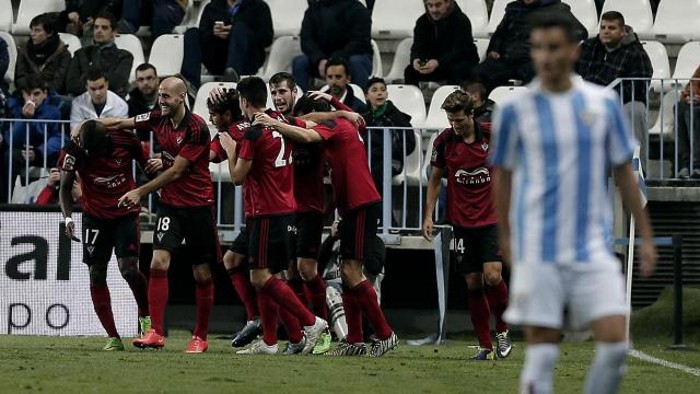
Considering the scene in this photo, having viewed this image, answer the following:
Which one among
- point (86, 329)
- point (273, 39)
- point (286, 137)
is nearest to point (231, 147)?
point (286, 137)

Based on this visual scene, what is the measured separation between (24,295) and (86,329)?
77 centimetres

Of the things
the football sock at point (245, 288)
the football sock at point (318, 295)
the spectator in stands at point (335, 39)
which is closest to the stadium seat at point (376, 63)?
the spectator in stands at point (335, 39)

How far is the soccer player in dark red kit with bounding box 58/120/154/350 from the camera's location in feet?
42.6

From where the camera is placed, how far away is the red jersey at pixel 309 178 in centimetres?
1289

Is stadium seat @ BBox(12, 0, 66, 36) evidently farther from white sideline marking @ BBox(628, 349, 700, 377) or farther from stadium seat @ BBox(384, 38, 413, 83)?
white sideline marking @ BBox(628, 349, 700, 377)

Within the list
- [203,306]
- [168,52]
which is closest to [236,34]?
[168,52]

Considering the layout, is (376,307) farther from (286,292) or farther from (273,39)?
(273,39)

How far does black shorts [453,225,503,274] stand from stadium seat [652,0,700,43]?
7213 millimetres

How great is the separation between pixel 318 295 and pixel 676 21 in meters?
7.89

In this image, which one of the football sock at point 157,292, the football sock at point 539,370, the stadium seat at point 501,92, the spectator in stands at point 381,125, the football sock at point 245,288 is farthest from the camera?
the stadium seat at point 501,92

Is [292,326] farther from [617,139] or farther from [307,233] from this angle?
[617,139]

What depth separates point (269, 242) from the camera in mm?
12266

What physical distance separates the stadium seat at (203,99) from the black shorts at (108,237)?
5.17m

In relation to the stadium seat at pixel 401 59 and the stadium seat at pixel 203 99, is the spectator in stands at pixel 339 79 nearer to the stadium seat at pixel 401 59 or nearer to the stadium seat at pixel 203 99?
the stadium seat at pixel 203 99
